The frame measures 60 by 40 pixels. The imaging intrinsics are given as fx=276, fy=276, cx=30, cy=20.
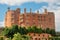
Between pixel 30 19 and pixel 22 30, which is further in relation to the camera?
pixel 30 19

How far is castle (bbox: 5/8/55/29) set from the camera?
45.1 ft

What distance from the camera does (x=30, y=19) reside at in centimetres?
1435

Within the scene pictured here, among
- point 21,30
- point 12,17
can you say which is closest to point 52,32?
point 21,30

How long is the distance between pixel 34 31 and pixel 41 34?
58 centimetres

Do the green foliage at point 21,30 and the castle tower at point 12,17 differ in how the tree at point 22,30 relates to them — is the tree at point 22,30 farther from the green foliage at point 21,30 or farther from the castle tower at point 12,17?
the castle tower at point 12,17

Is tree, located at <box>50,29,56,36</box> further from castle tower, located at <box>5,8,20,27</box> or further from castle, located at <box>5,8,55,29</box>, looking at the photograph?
castle tower, located at <box>5,8,20,27</box>

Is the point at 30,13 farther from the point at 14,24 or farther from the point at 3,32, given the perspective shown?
the point at 3,32

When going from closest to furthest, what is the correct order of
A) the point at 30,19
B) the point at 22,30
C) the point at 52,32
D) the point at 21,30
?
1. the point at 21,30
2. the point at 22,30
3. the point at 52,32
4. the point at 30,19

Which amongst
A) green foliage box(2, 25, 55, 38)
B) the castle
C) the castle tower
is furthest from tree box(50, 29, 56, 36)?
the castle tower

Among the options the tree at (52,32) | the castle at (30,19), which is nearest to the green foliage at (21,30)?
the tree at (52,32)

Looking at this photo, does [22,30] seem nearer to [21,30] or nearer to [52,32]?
[21,30]

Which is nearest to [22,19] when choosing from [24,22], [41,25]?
[24,22]

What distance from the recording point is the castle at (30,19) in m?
13.7

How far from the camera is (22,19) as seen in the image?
14.1 m
